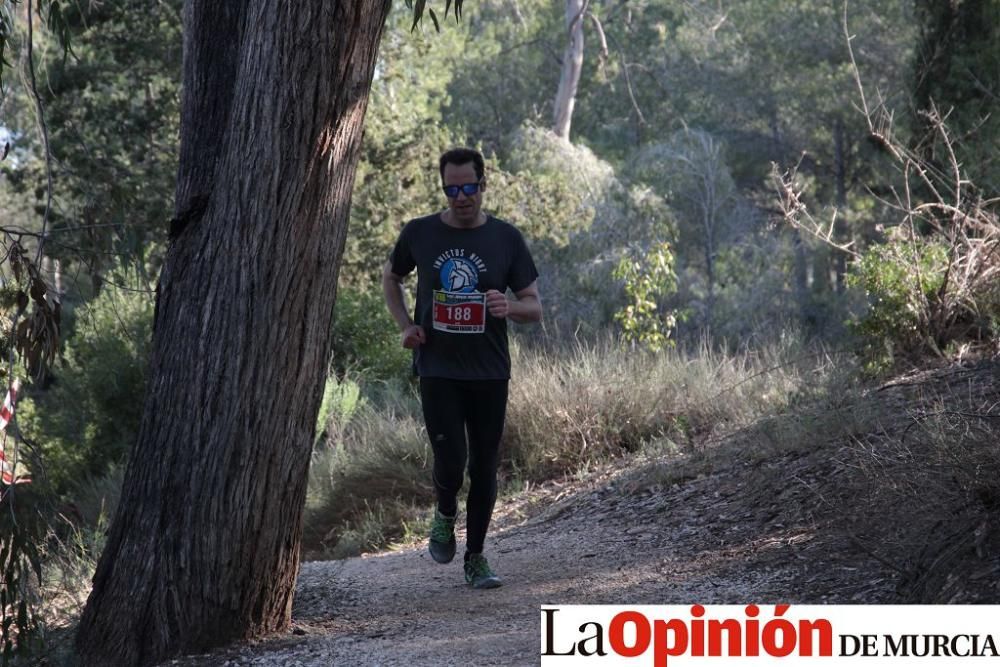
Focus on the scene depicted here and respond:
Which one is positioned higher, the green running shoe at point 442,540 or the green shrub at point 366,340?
the green shrub at point 366,340

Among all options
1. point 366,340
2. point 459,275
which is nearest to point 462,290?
point 459,275

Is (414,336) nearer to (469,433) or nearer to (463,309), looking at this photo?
(463,309)

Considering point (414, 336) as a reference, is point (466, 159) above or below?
above

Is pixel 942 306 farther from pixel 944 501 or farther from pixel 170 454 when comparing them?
pixel 170 454

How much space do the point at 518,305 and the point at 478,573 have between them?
59.1 inches

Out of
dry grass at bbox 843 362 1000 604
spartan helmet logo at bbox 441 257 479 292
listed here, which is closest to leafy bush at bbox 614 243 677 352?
dry grass at bbox 843 362 1000 604

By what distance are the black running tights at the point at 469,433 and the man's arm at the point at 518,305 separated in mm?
332

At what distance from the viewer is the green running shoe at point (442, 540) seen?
664 cm

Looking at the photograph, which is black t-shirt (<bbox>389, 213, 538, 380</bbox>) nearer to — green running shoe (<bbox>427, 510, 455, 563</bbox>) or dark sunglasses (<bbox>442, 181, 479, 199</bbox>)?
dark sunglasses (<bbox>442, 181, 479, 199</bbox>)

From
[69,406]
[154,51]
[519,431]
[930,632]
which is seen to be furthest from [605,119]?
[930,632]

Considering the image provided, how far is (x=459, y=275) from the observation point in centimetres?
615

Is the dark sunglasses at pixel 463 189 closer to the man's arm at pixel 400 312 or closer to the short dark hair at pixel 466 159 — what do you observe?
the short dark hair at pixel 466 159

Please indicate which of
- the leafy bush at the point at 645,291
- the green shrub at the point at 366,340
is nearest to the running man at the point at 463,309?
the leafy bush at the point at 645,291

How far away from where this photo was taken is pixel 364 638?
5.98 metres
